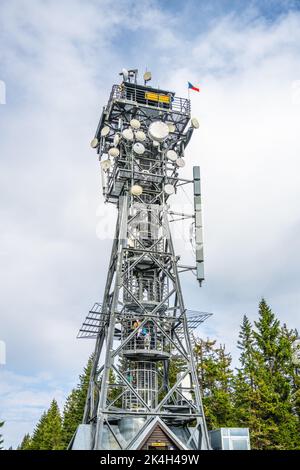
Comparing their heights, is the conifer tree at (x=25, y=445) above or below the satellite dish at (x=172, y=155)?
below

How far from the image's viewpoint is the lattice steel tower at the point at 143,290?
23609mm

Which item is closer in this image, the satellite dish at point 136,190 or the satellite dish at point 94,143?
the satellite dish at point 136,190

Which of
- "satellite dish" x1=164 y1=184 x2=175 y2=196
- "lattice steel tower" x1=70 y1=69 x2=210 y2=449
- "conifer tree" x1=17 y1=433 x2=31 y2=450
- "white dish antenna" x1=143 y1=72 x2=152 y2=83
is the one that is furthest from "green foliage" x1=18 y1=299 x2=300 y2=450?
"conifer tree" x1=17 y1=433 x2=31 y2=450

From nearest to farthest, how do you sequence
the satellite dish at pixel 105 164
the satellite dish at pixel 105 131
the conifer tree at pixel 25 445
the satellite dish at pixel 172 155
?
the satellite dish at pixel 105 164
the satellite dish at pixel 105 131
the satellite dish at pixel 172 155
the conifer tree at pixel 25 445

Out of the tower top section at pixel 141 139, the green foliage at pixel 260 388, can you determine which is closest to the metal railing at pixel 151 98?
the tower top section at pixel 141 139

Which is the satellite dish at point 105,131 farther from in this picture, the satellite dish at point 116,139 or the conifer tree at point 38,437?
the conifer tree at point 38,437

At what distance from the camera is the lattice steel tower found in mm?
23609

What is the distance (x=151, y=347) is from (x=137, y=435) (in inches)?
221

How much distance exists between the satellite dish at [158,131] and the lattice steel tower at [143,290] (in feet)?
0.23

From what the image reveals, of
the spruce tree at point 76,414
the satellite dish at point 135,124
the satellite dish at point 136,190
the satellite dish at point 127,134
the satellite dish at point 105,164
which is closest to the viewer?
the satellite dish at point 136,190

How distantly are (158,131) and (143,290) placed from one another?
1100 centimetres

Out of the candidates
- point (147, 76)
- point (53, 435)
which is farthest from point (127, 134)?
point (53, 435)

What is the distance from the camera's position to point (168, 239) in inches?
1164
